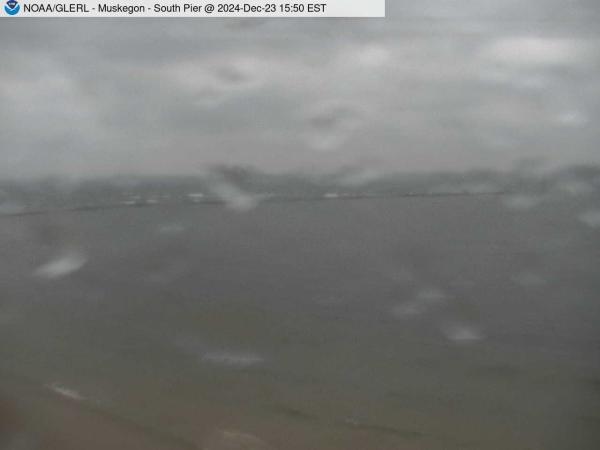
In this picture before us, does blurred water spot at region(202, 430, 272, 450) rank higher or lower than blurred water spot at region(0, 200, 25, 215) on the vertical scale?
lower

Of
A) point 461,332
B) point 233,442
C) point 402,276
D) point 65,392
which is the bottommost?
point 233,442

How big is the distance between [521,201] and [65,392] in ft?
4.19

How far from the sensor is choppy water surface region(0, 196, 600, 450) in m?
1.49

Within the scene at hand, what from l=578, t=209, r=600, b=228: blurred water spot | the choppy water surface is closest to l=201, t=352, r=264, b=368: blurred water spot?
the choppy water surface

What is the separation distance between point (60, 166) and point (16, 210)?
0.17 meters

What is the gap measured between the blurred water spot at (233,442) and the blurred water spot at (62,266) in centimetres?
57

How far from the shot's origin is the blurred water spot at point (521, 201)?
1.48 metres

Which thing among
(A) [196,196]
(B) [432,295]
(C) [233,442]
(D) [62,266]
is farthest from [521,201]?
(D) [62,266]

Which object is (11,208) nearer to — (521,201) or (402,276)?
(402,276)

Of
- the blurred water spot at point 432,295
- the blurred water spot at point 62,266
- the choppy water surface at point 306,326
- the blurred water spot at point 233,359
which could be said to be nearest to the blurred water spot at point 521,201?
the choppy water surface at point 306,326

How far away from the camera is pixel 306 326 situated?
152 centimetres

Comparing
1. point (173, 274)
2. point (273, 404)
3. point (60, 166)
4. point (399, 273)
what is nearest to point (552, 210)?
point (399, 273)

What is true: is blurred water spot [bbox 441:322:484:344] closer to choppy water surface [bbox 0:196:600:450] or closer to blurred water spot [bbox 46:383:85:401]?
choppy water surface [bbox 0:196:600:450]

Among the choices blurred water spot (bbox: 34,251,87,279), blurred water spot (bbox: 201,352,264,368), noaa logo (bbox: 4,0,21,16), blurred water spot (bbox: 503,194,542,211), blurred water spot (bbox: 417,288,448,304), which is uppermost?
noaa logo (bbox: 4,0,21,16)
